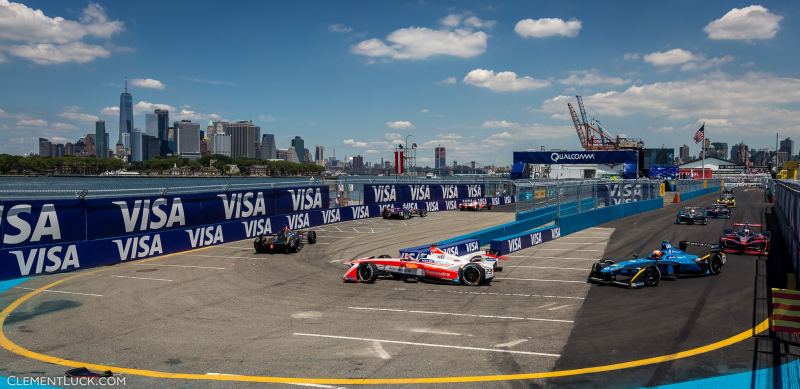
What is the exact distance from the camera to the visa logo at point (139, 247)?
21.0 meters

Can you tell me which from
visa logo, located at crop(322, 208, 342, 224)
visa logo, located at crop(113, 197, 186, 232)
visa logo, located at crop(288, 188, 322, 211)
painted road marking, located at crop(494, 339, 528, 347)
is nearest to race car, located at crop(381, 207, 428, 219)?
visa logo, located at crop(322, 208, 342, 224)

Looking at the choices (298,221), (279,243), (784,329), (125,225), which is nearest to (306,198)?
(298,221)

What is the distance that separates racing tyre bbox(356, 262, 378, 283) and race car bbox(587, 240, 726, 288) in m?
6.76

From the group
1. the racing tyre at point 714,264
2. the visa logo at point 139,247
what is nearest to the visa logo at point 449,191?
the visa logo at point 139,247

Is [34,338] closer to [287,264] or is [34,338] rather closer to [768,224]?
[287,264]

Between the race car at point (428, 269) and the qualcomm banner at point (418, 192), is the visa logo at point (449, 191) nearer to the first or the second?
the qualcomm banner at point (418, 192)

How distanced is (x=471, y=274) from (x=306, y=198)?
18.6 metres

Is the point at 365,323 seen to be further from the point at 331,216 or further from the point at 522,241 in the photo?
the point at 331,216

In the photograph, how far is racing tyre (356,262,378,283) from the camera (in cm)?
1731

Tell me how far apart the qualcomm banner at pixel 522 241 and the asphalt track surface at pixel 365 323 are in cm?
193

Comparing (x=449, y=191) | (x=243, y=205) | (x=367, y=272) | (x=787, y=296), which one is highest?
(x=243, y=205)

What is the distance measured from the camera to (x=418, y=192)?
49344 mm

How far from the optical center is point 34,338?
11141 mm

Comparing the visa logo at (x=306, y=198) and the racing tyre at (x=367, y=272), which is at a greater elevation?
the visa logo at (x=306, y=198)
